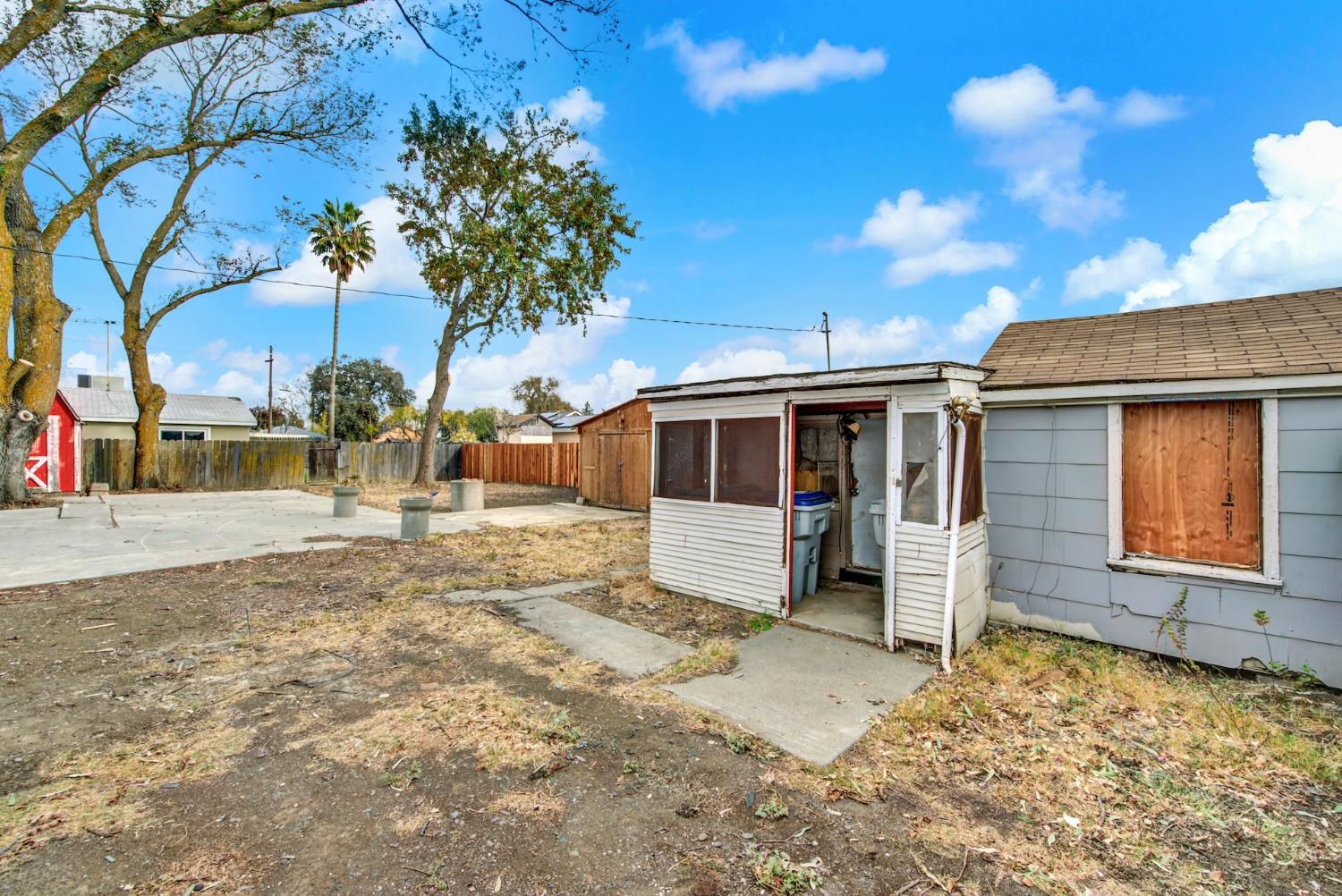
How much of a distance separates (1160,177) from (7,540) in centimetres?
1768

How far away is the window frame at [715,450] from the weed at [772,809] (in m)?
2.82

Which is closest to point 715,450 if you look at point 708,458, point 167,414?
point 708,458

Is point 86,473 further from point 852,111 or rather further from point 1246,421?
point 1246,421

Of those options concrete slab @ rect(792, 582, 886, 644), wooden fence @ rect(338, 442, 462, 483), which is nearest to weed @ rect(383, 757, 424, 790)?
concrete slab @ rect(792, 582, 886, 644)

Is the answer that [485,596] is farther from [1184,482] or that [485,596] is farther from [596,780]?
[1184,482]

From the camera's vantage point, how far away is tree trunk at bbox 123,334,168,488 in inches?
643

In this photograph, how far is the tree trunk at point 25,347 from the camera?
12414mm

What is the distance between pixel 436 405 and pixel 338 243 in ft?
33.8

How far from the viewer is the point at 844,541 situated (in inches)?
252

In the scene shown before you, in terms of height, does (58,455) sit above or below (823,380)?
below

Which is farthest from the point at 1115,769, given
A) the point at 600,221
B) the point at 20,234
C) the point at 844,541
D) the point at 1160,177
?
the point at 20,234

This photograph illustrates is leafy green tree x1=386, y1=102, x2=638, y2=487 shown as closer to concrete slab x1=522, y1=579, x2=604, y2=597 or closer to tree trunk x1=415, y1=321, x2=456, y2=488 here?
tree trunk x1=415, y1=321, x2=456, y2=488

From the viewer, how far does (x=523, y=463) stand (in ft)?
70.9

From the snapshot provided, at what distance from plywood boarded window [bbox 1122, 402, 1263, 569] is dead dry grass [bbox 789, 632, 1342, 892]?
97 cm
